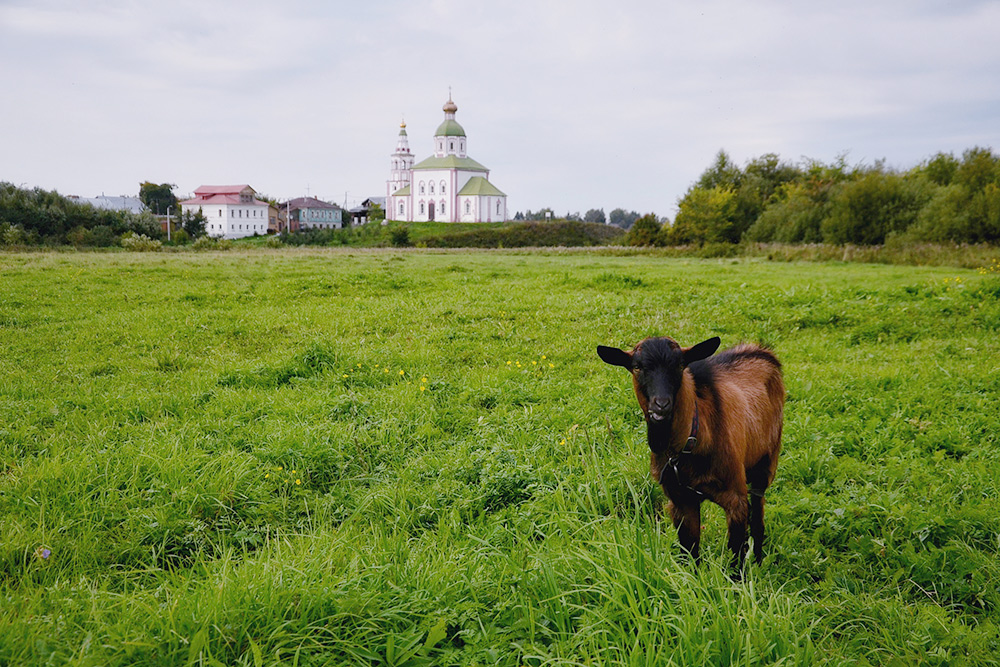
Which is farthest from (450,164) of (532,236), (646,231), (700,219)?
(700,219)

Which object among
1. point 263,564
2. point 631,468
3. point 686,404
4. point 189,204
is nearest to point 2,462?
point 263,564

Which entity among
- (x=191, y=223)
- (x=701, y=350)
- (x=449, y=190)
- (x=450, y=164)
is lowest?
(x=701, y=350)

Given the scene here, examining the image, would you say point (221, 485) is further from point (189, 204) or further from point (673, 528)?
point (189, 204)

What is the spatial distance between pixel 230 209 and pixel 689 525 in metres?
122

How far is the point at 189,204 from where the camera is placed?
118 m

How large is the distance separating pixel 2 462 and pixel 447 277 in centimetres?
1683

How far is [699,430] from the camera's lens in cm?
412

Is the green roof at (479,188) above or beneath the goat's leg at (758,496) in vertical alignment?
above

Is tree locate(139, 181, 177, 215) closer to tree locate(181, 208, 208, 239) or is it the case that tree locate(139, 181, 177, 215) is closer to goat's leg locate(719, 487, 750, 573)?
tree locate(181, 208, 208, 239)

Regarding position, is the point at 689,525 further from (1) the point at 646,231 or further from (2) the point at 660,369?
(1) the point at 646,231

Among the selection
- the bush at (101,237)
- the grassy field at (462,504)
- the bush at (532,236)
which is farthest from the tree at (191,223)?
the grassy field at (462,504)

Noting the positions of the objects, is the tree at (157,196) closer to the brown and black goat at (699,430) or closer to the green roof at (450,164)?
the green roof at (450,164)

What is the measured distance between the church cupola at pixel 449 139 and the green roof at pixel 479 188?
11.9m

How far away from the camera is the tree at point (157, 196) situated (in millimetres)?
122062
